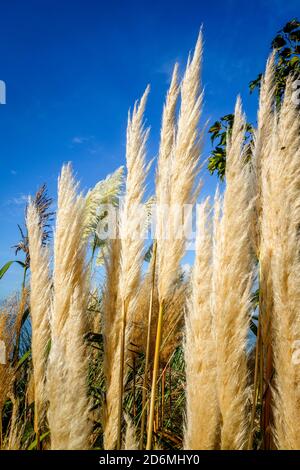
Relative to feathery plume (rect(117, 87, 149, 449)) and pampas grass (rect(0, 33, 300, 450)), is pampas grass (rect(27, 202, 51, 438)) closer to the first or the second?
pampas grass (rect(0, 33, 300, 450))

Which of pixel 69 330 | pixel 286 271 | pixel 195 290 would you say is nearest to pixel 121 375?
pixel 69 330

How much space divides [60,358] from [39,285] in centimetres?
63

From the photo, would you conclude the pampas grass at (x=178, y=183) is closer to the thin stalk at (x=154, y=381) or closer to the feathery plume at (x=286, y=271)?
the thin stalk at (x=154, y=381)

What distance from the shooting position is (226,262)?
1.74m

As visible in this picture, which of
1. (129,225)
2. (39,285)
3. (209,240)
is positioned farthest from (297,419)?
(39,285)

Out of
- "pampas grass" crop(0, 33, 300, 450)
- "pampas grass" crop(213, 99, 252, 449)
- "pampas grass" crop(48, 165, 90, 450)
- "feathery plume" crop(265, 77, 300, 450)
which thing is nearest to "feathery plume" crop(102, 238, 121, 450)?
"pampas grass" crop(0, 33, 300, 450)

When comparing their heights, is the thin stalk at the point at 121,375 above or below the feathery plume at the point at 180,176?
below

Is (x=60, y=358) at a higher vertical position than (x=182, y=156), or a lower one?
lower

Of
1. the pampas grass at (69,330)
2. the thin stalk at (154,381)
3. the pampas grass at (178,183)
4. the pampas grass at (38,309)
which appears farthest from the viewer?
the pampas grass at (38,309)

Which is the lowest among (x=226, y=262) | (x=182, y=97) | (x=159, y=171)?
(x=226, y=262)

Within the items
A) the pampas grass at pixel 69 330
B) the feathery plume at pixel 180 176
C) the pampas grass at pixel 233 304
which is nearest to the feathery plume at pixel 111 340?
the pampas grass at pixel 69 330

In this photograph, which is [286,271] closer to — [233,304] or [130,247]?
[233,304]

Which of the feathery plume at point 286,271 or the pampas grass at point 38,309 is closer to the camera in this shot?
the feathery plume at point 286,271

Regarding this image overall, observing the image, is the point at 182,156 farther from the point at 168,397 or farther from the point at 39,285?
the point at 168,397
